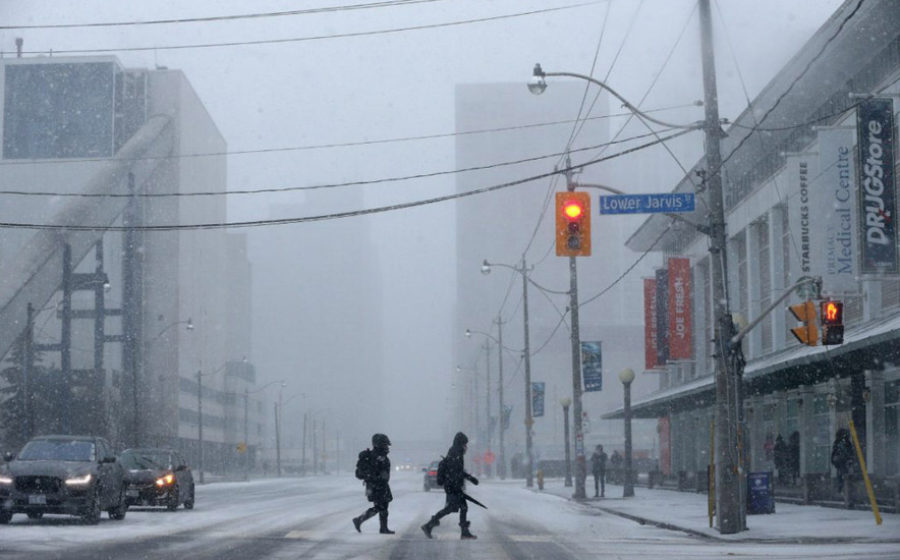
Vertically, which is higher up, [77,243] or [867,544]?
[77,243]

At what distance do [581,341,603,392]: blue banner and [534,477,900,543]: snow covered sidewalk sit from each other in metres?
9.53

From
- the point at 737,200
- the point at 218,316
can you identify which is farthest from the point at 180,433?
the point at 737,200

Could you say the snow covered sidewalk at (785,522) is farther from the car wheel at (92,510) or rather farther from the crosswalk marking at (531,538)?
the car wheel at (92,510)

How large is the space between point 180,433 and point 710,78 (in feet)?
377

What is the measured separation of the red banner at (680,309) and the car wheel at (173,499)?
86.9ft

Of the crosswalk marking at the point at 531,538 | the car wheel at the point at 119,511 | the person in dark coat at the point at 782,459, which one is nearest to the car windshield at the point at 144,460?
the car wheel at the point at 119,511

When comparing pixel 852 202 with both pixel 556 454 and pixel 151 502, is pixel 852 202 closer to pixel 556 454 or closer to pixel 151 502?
pixel 151 502

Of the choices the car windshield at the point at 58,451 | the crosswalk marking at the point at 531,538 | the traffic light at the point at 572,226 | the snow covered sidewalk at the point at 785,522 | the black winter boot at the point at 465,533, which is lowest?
the snow covered sidewalk at the point at 785,522

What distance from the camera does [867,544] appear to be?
60.9ft

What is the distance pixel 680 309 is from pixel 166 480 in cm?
2758

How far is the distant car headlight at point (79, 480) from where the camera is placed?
22.4m

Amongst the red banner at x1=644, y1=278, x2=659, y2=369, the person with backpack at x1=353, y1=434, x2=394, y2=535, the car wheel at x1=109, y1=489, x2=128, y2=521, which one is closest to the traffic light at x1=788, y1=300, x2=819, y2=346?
the person with backpack at x1=353, y1=434, x2=394, y2=535

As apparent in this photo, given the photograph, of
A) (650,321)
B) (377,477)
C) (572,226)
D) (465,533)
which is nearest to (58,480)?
(377,477)

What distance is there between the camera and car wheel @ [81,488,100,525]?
22.6 meters
